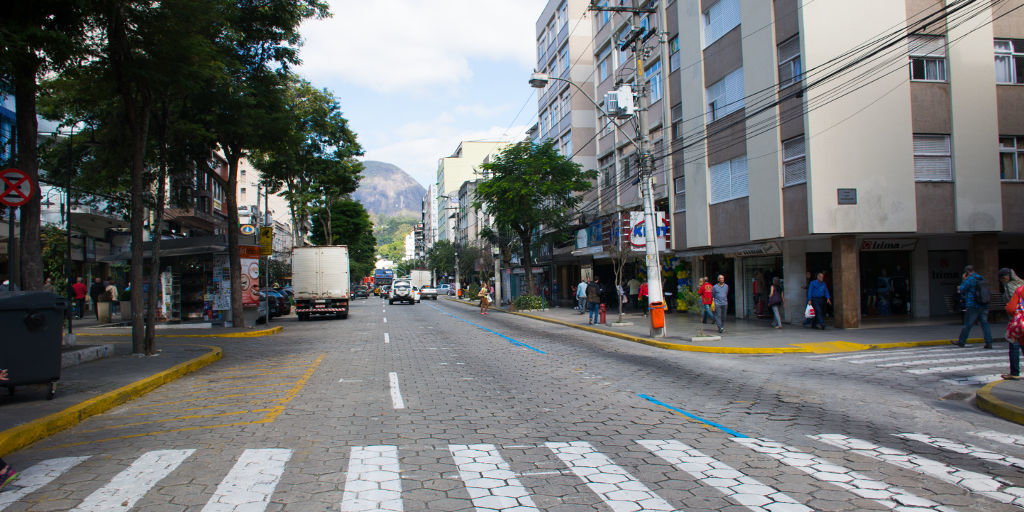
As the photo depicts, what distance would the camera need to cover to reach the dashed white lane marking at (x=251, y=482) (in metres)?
4.20

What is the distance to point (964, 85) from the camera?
60.5 feet

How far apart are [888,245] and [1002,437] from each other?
49.6 feet

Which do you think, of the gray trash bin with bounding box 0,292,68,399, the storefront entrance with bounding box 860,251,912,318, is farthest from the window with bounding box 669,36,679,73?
the gray trash bin with bounding box 0,292,68,399

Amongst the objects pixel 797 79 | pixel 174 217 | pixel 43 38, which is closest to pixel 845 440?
pixel 43 38

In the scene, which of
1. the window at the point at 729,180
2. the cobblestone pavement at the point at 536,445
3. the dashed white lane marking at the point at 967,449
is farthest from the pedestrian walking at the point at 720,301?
the dashed white lane marking at the point at 967,449

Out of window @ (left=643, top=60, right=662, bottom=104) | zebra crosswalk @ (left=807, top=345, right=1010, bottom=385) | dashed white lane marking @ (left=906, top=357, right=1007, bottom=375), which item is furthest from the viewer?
window @ (left=643, top=60, right=662, bottom=104)

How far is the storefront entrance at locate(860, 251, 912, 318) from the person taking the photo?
20719mm

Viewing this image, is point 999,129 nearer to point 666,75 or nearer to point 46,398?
point 666,75

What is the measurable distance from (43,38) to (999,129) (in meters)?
24.2

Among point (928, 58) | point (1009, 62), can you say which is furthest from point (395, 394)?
point (1009, 62)

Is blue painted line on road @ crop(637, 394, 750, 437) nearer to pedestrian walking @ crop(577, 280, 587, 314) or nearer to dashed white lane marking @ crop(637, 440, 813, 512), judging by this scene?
dashed white lane marking @ crop(637, 440, 813, 512)

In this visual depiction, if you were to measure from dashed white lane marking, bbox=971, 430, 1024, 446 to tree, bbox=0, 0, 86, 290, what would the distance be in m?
13.1

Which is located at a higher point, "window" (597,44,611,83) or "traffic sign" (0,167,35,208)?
"window" (597,44,611,83)

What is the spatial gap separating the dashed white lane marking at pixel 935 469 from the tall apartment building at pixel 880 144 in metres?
13.1
